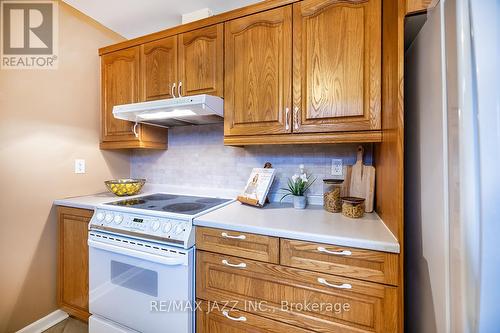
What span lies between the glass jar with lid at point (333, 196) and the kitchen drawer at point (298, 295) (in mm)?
490

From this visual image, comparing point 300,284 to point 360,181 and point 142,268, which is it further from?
point 142,268

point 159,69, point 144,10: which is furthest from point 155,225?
point 144,10

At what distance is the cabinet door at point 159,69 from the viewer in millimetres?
1592

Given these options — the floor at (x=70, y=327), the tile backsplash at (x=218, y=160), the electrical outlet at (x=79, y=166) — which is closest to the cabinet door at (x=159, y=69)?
the tile backsplash at (x=218, y=160)

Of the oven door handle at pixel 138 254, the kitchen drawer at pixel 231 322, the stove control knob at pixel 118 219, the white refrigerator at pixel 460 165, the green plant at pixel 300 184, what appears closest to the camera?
the white refrigerator at pixel 460 165

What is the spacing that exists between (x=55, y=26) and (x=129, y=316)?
2143 millimetres

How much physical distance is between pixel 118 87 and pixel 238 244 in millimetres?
1679

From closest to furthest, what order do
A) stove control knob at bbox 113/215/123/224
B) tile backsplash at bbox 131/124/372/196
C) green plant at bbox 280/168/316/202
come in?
stove control knob at bbox 113/215/123/224 → green plant at bbox 280/168/316/202 → tile backsplash at bbox 131/124/372/196

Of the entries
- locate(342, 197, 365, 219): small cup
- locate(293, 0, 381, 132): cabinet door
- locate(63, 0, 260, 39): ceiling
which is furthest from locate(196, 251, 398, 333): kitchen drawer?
locate(63, 0, 260, 39): ceiling

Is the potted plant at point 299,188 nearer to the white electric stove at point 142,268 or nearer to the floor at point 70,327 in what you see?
the white electric stove at point 142,268

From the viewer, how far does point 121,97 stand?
1797 mm

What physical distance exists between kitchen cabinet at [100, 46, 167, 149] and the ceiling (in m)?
0.30

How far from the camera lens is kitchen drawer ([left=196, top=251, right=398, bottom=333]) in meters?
0.85

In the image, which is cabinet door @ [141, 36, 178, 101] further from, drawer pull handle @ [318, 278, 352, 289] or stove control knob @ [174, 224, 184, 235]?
drawer pull handle @ [318, 278, 352, 289]
